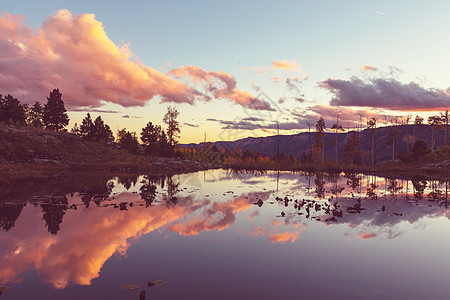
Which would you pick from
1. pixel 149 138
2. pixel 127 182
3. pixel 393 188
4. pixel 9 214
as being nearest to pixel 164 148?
pixel 149 138

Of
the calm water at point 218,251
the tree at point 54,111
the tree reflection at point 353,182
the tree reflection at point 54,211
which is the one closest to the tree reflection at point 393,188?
the tree reflection at point 353,182

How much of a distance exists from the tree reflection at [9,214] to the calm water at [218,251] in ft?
0.31

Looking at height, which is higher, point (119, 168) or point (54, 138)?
point (54, 138)

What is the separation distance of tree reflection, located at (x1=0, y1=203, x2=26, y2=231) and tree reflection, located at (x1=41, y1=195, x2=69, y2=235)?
125 centimetres

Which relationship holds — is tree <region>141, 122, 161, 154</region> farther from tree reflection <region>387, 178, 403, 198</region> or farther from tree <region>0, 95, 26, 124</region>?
tree reflection <region>387, 178, 403, 198</region>

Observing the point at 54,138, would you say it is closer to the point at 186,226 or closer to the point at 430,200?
the point at 186,226

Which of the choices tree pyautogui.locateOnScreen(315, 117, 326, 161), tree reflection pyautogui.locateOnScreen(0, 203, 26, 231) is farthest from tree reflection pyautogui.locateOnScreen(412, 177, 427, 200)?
tree pyautogui.locateOnScreen(315, 117, 326, 161)

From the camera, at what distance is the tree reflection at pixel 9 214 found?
1274 cm

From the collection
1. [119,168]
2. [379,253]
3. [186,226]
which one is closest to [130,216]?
[186,226]

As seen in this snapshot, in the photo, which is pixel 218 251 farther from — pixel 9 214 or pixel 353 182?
pixel 353 182

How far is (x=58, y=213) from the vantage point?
609 inches

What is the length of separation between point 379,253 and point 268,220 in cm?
613

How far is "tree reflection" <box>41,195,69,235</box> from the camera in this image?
12.9 metres

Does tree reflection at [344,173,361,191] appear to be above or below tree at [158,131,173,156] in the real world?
below
